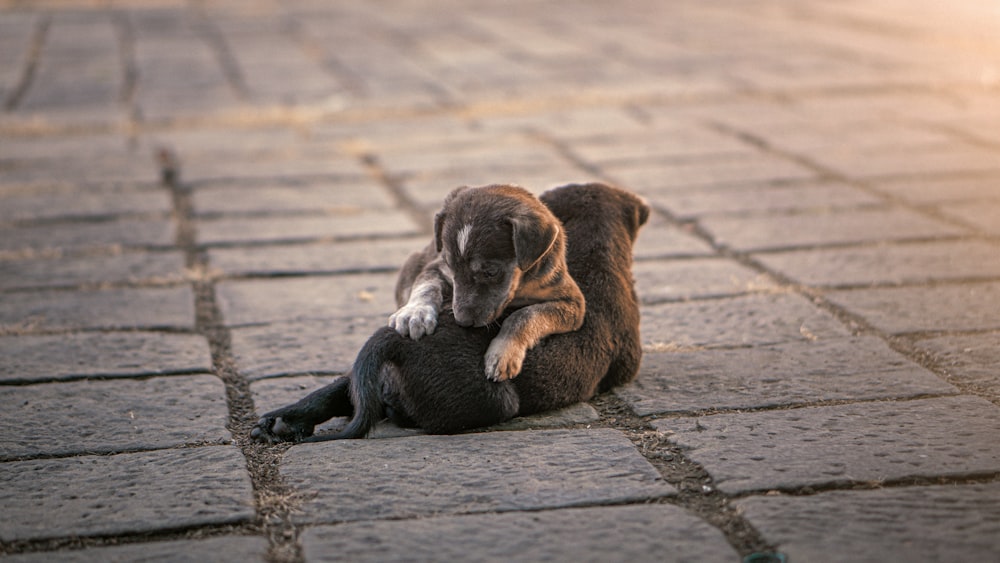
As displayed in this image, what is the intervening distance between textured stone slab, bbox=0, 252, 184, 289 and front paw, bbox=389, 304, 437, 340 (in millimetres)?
2060

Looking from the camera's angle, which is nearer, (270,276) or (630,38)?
(270,276)

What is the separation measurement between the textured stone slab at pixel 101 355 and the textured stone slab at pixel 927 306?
2.53 m

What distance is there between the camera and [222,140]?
7957 mm

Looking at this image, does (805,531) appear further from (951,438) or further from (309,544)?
(309,544)

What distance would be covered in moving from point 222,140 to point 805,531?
242 inches

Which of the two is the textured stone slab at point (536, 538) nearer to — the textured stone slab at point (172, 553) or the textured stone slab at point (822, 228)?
the textured stone slab at point (172, 553)

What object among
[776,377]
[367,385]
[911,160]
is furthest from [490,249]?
[911,160]

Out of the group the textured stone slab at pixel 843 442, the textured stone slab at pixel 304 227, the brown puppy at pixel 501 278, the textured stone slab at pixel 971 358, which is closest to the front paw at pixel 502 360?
the brown puppy at pixel 501 278

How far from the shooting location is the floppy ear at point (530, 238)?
10.6 ft

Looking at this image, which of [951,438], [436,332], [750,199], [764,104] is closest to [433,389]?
[436,332]

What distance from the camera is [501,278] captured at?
3.29 m

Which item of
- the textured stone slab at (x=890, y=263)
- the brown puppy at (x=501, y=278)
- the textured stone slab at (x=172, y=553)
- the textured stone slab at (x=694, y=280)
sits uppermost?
the brown puppy at (x=501, y=278)

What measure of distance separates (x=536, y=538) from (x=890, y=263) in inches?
117

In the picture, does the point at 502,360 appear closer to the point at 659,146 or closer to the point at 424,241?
the point at 424,241
